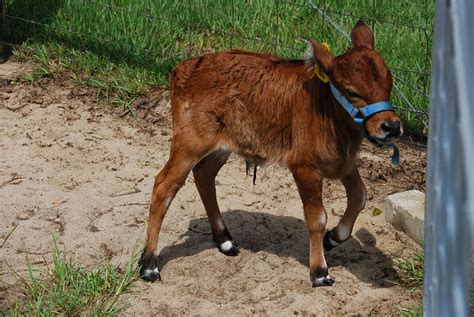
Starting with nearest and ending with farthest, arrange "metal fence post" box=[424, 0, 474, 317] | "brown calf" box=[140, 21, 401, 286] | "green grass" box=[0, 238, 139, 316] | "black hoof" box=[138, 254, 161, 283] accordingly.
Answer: "metal fence post" box=[424, 0, 474, 317] < "green grass" box=[0, 238, 139, 316] < "brown calf" box=[140, 21, 401, 286] < "black hoof" box=[138, 254, 161, 283]

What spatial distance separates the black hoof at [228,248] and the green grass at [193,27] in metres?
2.27

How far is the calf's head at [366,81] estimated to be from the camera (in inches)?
177

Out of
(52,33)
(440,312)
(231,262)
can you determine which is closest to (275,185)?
(231,262)

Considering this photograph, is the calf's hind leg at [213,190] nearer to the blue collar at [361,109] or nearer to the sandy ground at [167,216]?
the sandy ground at [167,216]

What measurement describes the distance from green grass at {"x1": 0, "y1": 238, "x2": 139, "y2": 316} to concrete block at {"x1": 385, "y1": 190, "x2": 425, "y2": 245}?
178 centimetres

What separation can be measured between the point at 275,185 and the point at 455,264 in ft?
17.1

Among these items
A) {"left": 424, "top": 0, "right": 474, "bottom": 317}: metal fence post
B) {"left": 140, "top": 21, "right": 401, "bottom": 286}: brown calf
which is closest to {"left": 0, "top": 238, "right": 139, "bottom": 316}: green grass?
{"left": 140, "top": 21, "right": 401, "bottom": 286}: brown calf

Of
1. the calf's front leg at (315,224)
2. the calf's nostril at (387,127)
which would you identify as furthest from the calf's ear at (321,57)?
the calf's front leg at (315,224)

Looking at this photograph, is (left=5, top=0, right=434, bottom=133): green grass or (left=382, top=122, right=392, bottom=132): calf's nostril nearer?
(left=382, top=122, right=392, bottom=132): calf's nostril

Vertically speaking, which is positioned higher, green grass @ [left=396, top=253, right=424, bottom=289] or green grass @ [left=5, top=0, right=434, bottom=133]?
green grass @ [left=5, top=0, right=434, bottom=133]

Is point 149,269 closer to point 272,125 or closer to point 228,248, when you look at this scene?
point 228,248

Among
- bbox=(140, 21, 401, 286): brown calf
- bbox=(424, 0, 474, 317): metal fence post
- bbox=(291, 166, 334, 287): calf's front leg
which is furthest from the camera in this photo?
bbox=(291, 166, 334, 287): calf's front leg

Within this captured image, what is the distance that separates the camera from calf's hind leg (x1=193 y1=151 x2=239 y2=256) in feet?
18.0

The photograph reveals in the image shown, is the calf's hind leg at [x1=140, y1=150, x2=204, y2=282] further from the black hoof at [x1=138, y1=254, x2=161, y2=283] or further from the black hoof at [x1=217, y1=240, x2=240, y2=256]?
the black hoof at [x1=217, y1=240, x2=240, y2=256]
